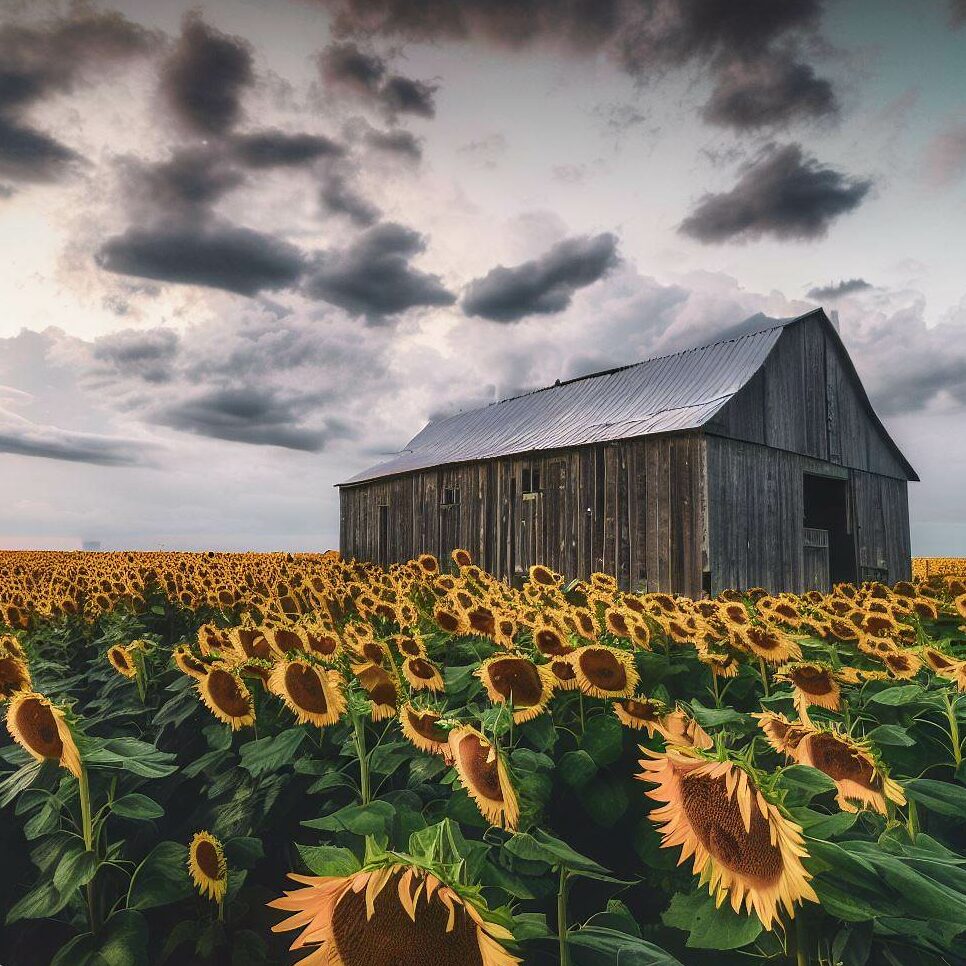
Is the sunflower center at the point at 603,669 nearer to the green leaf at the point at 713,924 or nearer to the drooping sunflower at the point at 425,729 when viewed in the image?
the drooping sunflower at the point at 425,729

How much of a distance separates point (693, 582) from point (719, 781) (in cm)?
1193

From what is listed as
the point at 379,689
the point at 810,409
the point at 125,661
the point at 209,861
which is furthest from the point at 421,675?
the point at 810,409

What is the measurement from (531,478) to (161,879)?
13638 millimetres

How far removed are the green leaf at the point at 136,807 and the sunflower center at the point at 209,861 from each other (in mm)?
156

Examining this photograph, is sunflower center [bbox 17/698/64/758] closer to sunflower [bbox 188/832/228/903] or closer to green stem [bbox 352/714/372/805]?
sunflower [bbox 188/832/228/903]

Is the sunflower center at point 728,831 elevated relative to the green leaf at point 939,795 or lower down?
elevated

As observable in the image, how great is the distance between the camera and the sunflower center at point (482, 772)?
138 centimetres

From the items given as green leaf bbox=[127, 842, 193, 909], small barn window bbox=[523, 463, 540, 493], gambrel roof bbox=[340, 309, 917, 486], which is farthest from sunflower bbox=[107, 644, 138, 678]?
small barn window bbox=[523, 463, 540, 493]

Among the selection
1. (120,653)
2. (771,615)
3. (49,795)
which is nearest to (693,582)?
(771,615)

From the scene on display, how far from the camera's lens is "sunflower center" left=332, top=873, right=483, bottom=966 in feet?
2.55

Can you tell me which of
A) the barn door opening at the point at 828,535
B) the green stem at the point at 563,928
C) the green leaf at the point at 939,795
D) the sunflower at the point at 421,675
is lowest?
the green stem at the point at 563,928

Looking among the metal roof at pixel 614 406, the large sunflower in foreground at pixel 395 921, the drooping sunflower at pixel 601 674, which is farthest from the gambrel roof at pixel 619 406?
the large sunflower in foreground at pixel 395 921

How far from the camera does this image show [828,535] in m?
16.5

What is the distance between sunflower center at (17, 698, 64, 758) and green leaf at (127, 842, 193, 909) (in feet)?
Result: 1.33
